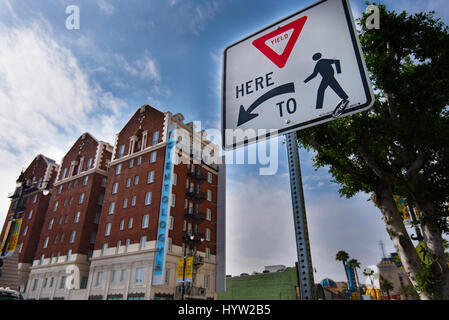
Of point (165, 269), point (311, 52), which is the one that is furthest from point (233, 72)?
point (165, 269)

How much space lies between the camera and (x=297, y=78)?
6.70 feet

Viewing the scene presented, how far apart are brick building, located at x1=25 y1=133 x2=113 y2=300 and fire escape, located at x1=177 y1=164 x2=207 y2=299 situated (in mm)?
15239

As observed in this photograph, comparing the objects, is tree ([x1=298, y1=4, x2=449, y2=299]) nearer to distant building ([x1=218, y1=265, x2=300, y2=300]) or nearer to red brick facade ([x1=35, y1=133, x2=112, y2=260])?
distant building ([x1=218, y1=265, x2=300, y2=300])

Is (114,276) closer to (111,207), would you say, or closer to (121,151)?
(111,207)

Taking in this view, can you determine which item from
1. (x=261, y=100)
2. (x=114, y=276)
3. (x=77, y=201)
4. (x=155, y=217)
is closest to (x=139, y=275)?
(x=114, y=276)

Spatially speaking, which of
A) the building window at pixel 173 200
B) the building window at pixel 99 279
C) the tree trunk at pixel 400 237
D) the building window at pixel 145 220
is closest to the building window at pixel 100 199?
the building window at pixel 99 279

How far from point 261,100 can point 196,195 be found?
1369 inches

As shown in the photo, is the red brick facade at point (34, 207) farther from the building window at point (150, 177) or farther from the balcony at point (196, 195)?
the balcony at point (196, 195)

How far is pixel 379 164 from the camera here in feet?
32.8

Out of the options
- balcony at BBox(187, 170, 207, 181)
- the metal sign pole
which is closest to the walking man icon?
the metal sign pole

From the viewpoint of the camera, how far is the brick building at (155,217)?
30094mm

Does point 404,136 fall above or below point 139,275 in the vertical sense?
above

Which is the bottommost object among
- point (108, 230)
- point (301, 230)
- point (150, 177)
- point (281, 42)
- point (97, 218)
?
point (301, 230)
